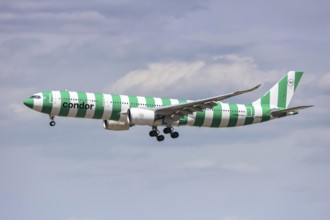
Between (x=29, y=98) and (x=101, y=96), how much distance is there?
6.97 meters

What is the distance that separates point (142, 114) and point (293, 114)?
59.8ft

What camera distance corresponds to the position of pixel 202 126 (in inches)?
3922

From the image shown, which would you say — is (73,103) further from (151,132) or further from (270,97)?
(270,97)

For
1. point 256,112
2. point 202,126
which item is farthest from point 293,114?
point 202,126

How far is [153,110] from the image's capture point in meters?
94.0

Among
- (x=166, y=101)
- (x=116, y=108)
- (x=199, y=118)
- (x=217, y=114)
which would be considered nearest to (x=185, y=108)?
(x=166, y=101)

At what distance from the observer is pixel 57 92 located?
92312 mm

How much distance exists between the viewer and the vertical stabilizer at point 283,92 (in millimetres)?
104688

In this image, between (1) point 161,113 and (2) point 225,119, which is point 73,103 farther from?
(2) point 225,119

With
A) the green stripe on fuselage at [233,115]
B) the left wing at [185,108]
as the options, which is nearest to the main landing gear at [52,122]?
the left wing at [185,108]

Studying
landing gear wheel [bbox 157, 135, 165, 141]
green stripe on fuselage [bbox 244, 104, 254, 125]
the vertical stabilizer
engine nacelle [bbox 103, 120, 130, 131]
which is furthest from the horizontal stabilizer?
engine nacelle [bbox 103, 120, 130, 131]

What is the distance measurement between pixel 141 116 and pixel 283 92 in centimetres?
2043

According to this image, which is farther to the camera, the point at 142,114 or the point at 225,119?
the point at 225,119

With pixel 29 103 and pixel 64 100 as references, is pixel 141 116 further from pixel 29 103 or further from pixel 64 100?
pixel 29 103
